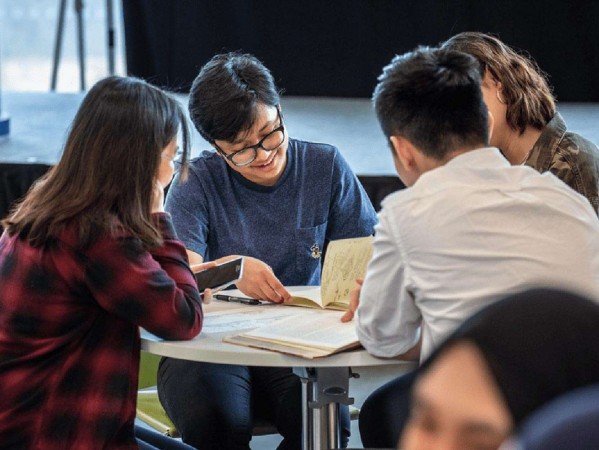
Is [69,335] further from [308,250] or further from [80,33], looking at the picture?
[80,33]

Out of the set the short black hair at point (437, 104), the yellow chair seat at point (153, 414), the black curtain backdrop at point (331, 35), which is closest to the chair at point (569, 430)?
Answer: the short black hair at point (437, 104)

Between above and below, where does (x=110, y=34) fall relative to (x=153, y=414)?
below

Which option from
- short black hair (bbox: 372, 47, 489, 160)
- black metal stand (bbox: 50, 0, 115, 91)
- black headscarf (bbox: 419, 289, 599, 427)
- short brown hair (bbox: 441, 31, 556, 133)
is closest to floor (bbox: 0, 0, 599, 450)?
black metal stand (bbox: 50, 0, 115, 91)

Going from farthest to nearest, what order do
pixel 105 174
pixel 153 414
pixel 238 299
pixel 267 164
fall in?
1. pixel 153 414
2. pixel 267 164
3. pixel 238 299
4. pixel 105 174

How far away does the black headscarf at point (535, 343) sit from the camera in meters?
0.70

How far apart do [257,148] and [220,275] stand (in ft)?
1.25

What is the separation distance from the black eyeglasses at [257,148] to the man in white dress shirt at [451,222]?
0.66 m

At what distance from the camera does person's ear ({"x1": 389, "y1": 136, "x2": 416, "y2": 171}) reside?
1795 mm

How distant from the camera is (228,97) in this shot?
2.41 metres

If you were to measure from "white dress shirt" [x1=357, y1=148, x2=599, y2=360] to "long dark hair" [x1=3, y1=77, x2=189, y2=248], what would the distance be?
458 mm

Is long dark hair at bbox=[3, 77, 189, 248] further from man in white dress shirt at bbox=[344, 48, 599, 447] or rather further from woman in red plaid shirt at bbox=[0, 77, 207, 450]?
man in white dress shirt at bbox=[344, 48, 599, 447]

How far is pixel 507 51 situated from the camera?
7.74 feet

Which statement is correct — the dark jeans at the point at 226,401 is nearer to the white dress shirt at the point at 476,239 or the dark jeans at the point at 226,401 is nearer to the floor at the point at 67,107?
the white dress shirt at the point at 476,239

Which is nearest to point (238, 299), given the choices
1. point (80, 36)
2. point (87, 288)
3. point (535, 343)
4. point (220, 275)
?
point (220, 275)
